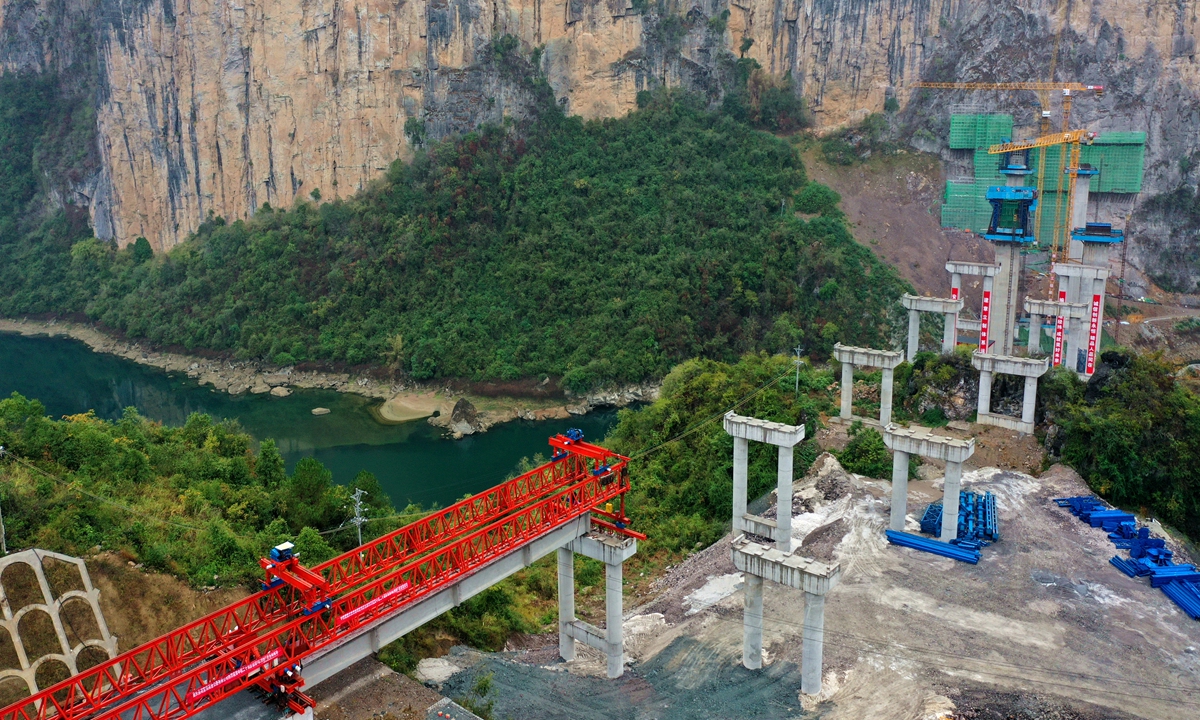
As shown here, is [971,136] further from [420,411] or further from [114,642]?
[114,642]

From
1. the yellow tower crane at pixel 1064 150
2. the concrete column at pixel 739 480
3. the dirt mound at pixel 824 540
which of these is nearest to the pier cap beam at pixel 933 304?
the yellow tower crane at pixel 1064 150

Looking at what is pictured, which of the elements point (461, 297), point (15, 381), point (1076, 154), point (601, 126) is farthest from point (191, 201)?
point (1076, 154)

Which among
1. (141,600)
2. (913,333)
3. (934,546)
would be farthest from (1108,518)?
(141,600)

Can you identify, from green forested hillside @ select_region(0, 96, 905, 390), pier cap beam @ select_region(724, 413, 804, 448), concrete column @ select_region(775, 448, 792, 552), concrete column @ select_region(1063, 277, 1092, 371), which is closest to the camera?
pier cap beam @ select_region(724, 413, 804, 448)

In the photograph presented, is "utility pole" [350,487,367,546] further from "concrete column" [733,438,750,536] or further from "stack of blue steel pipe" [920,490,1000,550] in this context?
"stack of blue steel pipe" [920,490,1000,550]

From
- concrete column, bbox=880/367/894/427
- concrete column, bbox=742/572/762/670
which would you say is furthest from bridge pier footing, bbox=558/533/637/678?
concrete column, bbox=880/367/894/427

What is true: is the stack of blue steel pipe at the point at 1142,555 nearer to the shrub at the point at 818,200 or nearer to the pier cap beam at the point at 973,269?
the pier cap beam at the point at 973,269
